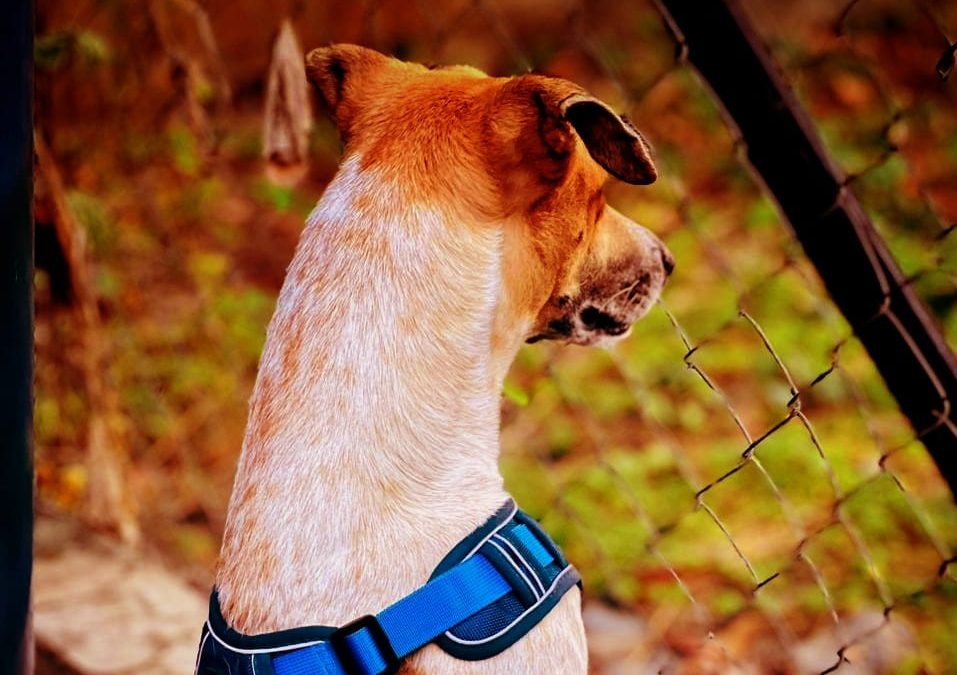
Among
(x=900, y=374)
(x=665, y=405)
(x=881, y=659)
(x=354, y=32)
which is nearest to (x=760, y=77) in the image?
(x=900, y=374)

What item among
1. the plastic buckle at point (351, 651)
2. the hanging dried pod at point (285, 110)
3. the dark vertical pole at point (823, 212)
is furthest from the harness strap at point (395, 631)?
the hanging dried pod at point (285, 110)

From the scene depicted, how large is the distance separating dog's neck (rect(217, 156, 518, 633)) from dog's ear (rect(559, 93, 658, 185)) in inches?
7.6

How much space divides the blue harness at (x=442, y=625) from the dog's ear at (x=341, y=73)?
0.67 metres

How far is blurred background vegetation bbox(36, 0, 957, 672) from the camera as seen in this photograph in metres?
2.66

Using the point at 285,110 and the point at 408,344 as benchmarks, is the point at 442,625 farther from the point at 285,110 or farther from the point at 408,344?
the point at 285,110

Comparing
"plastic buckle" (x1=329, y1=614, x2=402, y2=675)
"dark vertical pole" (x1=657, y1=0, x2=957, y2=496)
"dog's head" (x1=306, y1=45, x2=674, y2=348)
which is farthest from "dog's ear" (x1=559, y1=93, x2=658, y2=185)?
"plastic buckle" (x1=329, y1=614, x2=402, y2=675)

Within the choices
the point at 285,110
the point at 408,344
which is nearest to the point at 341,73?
the point at 285,110

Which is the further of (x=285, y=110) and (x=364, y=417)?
(x=285, y=110)

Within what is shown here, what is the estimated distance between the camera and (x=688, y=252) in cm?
454

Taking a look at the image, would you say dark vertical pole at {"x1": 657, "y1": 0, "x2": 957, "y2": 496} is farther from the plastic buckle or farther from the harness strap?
the plastic buckle

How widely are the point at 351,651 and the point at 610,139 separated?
70cm

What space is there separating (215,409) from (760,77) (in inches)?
107

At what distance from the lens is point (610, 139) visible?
130 centimetres

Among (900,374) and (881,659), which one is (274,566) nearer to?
(900,374)
